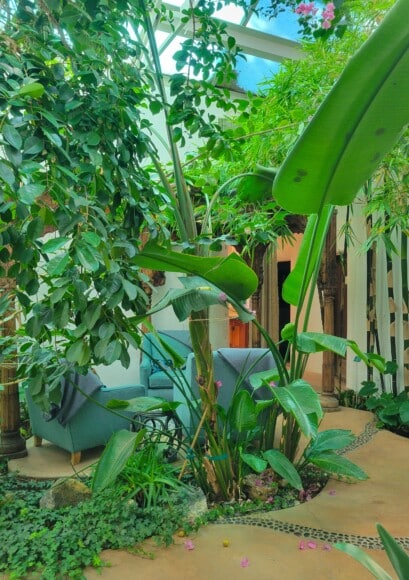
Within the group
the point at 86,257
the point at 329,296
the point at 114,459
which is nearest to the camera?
the point at 86,257

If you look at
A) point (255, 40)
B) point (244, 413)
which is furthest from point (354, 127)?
point (255, 40)

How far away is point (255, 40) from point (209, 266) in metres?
4.32

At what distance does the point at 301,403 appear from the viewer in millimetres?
1889

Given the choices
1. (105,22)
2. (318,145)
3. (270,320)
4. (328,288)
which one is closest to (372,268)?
(328,288)

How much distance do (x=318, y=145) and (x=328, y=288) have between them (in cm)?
381

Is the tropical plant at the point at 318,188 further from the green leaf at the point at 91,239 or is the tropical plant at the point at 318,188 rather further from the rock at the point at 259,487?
the green leaf at the point at 91,239

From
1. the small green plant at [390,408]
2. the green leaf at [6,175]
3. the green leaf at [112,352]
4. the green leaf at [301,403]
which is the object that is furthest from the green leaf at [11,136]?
the small green plant at [390,408]

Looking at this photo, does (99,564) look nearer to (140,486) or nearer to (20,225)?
(140,486)

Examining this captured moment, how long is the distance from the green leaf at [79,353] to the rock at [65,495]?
4.01ft

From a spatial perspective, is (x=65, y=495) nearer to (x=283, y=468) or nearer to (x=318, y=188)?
(x=283, y=468)

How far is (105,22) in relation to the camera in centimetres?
163

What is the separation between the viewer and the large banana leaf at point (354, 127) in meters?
1.17

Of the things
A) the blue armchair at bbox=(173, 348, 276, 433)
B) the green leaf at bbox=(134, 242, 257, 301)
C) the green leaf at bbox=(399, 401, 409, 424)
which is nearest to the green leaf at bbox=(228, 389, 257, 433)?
the green leaf at bbox=(134, 242, 257, 301)

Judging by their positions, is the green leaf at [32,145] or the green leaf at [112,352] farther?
the green leaf at [112,352]
